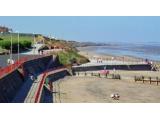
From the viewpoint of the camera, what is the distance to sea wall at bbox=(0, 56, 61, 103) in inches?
1162

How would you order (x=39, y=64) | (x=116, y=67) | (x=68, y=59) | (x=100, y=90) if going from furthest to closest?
A: (x=68, y=59)
(x=116, y=67)
(x=39, y=64)
(x=100, y=90)

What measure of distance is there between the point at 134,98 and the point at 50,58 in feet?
89.2

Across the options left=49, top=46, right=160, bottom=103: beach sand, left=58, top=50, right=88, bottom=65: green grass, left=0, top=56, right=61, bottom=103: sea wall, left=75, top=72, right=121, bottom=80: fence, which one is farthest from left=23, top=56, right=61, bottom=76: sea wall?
Result: left=75, top=72, right=121, bottom=80: fence

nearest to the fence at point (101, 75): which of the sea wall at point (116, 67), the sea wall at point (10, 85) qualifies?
the sea wall at point (116, 67)

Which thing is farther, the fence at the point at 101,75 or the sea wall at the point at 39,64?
the fence at the point at 101,75

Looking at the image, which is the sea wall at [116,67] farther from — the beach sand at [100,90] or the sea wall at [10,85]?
the sea wall at [10,85]

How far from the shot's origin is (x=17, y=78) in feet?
121

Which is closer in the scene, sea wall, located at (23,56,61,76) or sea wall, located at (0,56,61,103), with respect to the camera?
sea wall, located at (0,56,61,103)

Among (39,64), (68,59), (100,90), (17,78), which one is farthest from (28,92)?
(68,59)

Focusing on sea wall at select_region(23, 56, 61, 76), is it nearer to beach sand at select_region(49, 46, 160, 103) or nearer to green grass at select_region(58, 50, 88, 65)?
green grass at select_region(58, 50, 88, 65)

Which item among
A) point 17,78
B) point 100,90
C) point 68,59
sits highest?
point 68,59

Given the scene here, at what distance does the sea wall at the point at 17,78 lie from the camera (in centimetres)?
2952

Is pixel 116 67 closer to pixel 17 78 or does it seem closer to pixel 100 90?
pixel 100 90
